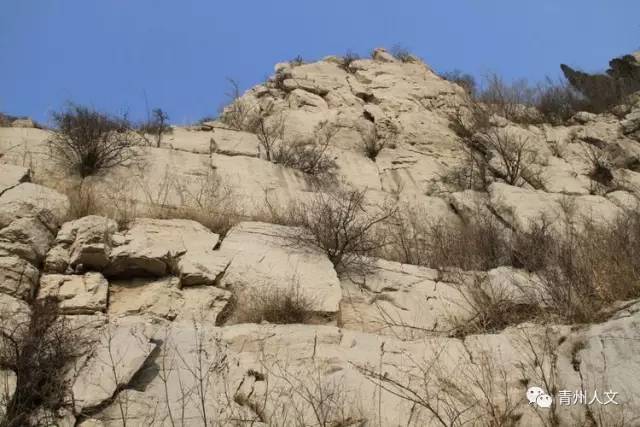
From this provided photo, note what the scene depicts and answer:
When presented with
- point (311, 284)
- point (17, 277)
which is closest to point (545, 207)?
point (311, 284)

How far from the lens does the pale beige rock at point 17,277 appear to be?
4648 millimetres

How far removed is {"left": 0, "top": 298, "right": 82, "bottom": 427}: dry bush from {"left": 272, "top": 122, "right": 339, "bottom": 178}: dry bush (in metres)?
4.97

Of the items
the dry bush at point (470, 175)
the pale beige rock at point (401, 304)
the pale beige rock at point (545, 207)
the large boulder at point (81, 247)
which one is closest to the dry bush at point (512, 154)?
the dry bush at point (470, 175)

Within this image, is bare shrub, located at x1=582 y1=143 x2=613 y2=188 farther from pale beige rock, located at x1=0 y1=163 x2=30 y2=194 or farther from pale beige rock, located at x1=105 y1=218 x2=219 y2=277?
pale beige rock, located at x1=0 y1=163 x2=30 y2=194

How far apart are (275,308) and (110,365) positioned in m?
1.55

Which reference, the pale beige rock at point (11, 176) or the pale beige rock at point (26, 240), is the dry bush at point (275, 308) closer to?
the pale beige rock at point (26, 240)

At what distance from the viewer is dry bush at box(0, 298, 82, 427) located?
Result: 144 inches

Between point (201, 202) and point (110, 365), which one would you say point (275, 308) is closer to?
point (110, 365)

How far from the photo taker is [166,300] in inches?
203

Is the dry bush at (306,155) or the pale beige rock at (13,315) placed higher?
the dry bush at (306,155)

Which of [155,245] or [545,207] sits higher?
[545,207]

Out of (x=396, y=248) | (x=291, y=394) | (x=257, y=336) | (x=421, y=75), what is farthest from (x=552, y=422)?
(x=421, y=75)

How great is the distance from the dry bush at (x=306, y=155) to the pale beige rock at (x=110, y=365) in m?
4.83

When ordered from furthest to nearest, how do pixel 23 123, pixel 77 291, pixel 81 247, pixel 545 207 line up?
pixel 23 123 < pixel 545 207 < pixel 81 247 < pixel 77 291
